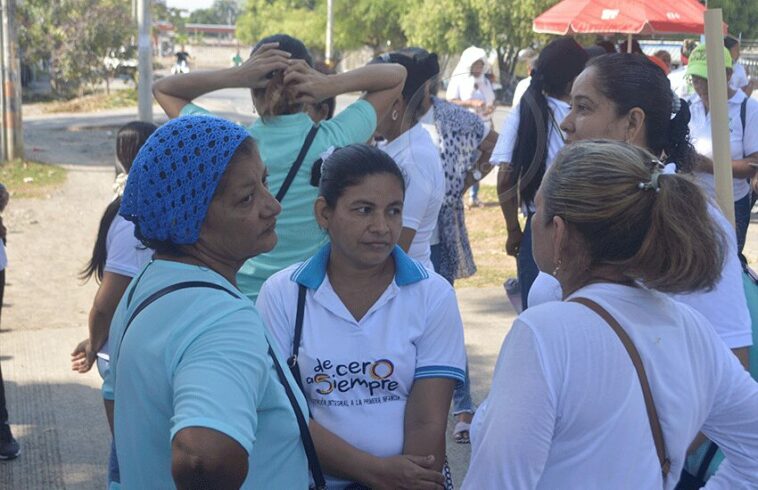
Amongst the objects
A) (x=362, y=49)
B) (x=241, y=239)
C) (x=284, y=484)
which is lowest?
(x=362, y=49)

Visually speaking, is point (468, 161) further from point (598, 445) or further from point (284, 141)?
point (598, 445)

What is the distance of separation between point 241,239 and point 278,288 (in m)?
0.84

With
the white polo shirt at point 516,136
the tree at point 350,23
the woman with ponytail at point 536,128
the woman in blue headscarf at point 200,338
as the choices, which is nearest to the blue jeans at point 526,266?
Answer: the woman with ponytail at point 536,128

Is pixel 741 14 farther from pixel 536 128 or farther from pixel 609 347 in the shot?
pixel 609 347

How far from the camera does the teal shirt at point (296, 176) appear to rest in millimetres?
3602

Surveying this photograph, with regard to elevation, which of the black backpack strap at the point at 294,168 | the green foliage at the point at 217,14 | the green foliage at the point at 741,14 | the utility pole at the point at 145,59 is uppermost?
the green foliage at the point at 741,14

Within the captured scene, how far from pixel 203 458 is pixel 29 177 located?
50.1 feet

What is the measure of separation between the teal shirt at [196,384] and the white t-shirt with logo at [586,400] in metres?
0.42

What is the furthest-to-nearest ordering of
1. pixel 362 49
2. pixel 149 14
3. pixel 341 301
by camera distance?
1. pixel 362 49
2. pixel 149 14
3. pixel 341 301

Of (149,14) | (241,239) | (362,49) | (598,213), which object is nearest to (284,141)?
(241,239)

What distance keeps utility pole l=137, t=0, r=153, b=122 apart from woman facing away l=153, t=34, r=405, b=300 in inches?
481

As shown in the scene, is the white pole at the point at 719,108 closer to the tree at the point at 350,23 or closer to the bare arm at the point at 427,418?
the bare arm at the point at 427,418

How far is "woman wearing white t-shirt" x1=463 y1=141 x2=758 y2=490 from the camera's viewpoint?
2004 millimetres

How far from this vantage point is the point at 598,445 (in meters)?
2.03
